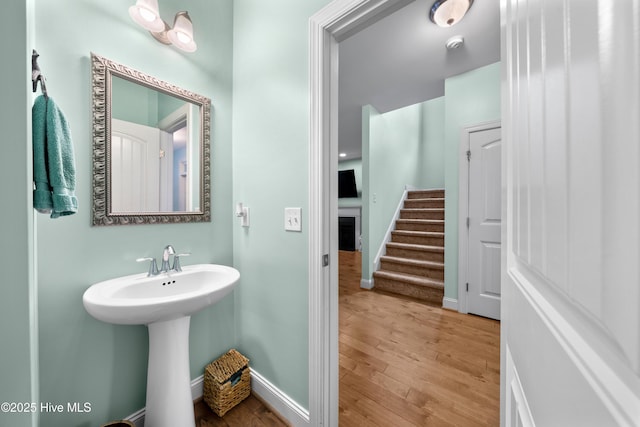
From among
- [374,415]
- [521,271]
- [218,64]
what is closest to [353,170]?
[218,64]

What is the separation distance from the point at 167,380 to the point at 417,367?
155 cm

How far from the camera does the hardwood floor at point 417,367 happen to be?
129 centimetres

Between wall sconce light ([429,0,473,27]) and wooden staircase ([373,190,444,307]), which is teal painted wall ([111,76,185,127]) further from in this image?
wooden staircase ([373,190,444,307])

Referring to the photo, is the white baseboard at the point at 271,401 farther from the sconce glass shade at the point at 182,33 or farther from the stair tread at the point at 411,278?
the stair tread at the point at 411,278

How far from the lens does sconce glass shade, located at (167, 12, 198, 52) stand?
1.24 metres

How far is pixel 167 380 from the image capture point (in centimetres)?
108

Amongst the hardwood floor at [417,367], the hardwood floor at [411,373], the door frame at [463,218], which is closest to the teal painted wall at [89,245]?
the hardwood floor at [411,373]

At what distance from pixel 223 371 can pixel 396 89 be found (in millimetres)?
3276

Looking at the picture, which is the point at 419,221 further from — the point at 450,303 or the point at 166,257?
the point at 166,257

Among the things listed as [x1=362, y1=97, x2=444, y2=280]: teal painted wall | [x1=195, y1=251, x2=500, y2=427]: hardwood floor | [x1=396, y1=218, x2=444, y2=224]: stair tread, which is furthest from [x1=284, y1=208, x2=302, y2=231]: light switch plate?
[x1=396, y1=218, x2=444, y2=224]: stair tread

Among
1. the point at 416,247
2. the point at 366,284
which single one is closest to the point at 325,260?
the point at 366,284

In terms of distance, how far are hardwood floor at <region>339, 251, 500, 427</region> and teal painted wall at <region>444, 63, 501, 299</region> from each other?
1.91ft

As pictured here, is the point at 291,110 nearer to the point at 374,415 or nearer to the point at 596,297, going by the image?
the point at 596,297

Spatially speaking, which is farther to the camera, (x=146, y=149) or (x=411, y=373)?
(x=411, y=373)
